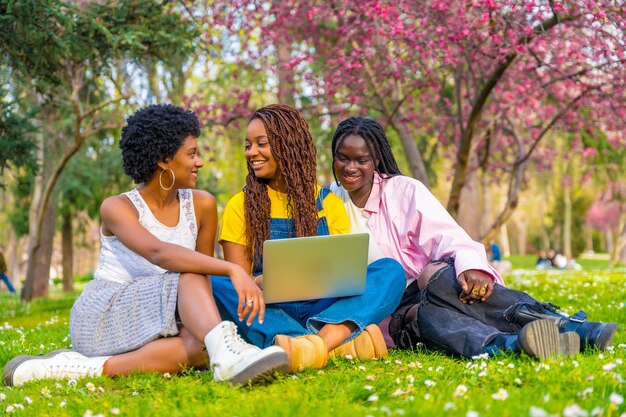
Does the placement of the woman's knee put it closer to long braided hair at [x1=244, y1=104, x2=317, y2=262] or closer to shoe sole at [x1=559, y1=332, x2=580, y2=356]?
long braided hair at [x1=244, y1=104, x2=317, y2=262]

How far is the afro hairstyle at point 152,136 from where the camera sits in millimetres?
3891

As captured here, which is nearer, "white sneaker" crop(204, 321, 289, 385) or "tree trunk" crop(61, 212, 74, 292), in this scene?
"white sneaker" crop(204, 321, 289, 385)

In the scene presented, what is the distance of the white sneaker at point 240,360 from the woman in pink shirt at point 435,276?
3.73ft

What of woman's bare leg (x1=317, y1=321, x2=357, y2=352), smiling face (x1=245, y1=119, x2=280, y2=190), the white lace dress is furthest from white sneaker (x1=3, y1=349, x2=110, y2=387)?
smiling face (x1=245, y1=119, x2=280, y2=190)

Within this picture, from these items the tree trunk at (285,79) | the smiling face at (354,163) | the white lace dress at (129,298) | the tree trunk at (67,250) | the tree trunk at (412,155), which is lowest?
the tree trunk at (67,250)

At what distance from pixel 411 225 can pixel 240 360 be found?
1.65m

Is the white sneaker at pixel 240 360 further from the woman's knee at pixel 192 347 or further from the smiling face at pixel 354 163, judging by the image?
the smiling face at pixel 354 163

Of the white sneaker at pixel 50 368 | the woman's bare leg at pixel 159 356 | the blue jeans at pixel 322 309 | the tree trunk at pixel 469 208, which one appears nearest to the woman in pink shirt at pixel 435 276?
the blue jeans at pixel 322 309

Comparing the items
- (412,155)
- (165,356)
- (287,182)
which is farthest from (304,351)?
(412,155)

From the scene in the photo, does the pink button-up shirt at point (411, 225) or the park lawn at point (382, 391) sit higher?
the pink button-up shirt at point (411, 225)

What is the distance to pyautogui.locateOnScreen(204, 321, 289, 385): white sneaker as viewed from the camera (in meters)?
3.08

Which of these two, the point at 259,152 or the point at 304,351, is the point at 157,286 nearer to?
the point at 304,351

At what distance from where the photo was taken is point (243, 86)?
17.3 m

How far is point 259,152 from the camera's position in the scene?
163 inches
